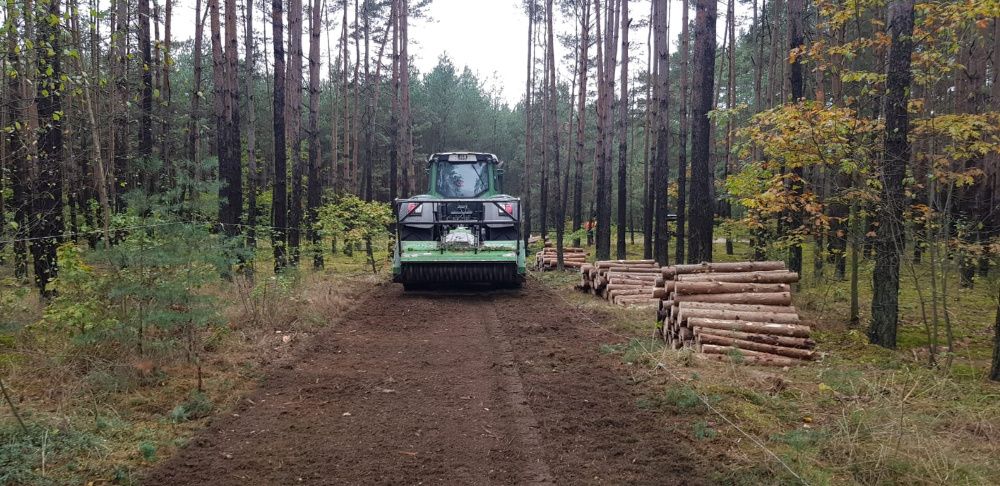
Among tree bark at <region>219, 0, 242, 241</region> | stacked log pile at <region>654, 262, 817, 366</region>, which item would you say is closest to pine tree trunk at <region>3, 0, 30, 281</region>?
tree bark at <region>219, 0, 242, 241</region>

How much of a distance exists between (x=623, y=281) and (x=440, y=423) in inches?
362

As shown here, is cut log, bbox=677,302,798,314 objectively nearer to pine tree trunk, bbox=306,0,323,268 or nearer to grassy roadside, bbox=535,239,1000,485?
grassy roadside, bbox=535,239,1000,485

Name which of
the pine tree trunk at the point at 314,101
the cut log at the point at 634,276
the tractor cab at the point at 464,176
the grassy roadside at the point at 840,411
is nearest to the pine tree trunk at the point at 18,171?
the pine tree trunk at the point at 314,101

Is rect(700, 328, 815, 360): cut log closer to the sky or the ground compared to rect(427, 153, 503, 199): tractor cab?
closer to the ground

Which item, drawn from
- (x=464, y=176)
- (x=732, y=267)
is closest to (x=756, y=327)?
(x=732, y=267)

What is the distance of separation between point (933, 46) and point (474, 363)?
9.23 meters

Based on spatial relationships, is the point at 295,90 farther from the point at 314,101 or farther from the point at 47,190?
the point at 47,190

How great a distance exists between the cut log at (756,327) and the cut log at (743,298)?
0.58m

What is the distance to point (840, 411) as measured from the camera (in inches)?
223

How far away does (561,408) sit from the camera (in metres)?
5.86

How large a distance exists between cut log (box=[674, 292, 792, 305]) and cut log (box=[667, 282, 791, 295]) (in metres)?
0.07

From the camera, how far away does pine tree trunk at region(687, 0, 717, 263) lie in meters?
11.2

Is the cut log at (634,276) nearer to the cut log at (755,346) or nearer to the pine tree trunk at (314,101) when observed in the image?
the cut log at (755,346)

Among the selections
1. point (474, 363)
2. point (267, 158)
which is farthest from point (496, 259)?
point (267, 158)
